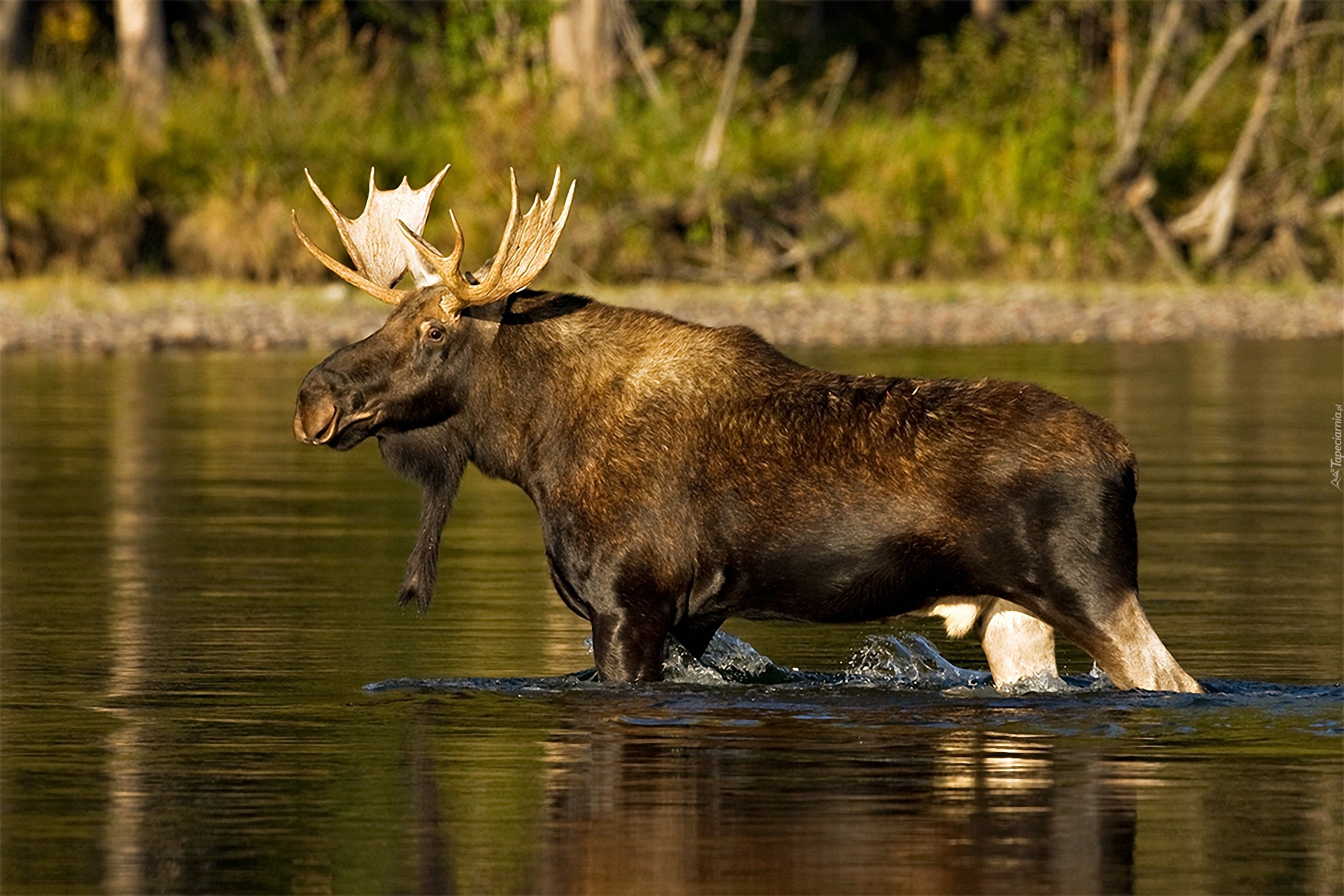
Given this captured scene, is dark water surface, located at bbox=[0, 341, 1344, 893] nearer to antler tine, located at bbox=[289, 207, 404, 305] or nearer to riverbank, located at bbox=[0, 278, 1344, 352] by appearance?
antler tine, located at bbox=[289, 207, 404, 305]

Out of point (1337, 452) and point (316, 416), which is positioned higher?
point (316, 416)

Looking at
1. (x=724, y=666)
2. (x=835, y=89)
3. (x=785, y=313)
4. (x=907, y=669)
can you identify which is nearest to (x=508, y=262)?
(x=724, y=666)

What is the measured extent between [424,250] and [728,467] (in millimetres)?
1305

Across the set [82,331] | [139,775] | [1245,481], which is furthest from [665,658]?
[82,331]

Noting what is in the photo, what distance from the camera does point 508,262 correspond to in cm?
923

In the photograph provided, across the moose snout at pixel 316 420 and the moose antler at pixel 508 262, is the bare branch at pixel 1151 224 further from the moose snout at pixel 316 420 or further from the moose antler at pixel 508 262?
the moose snout at pixel 316 420

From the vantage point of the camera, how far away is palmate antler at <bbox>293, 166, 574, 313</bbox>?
9148 mm

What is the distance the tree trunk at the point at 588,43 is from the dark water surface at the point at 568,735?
20.0 metres

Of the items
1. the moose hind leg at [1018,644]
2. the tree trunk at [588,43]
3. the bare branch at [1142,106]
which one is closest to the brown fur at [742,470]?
the moose hind leg at [1018,644]

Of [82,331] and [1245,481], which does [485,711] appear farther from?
[82,331]

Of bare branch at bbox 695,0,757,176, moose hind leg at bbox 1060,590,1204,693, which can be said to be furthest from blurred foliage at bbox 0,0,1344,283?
moose hind leg at bbox 1060,590,1204,693

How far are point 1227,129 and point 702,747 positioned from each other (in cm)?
2845

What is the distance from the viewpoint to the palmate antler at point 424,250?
9148 mm

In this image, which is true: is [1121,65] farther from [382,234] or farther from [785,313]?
[382,234]
